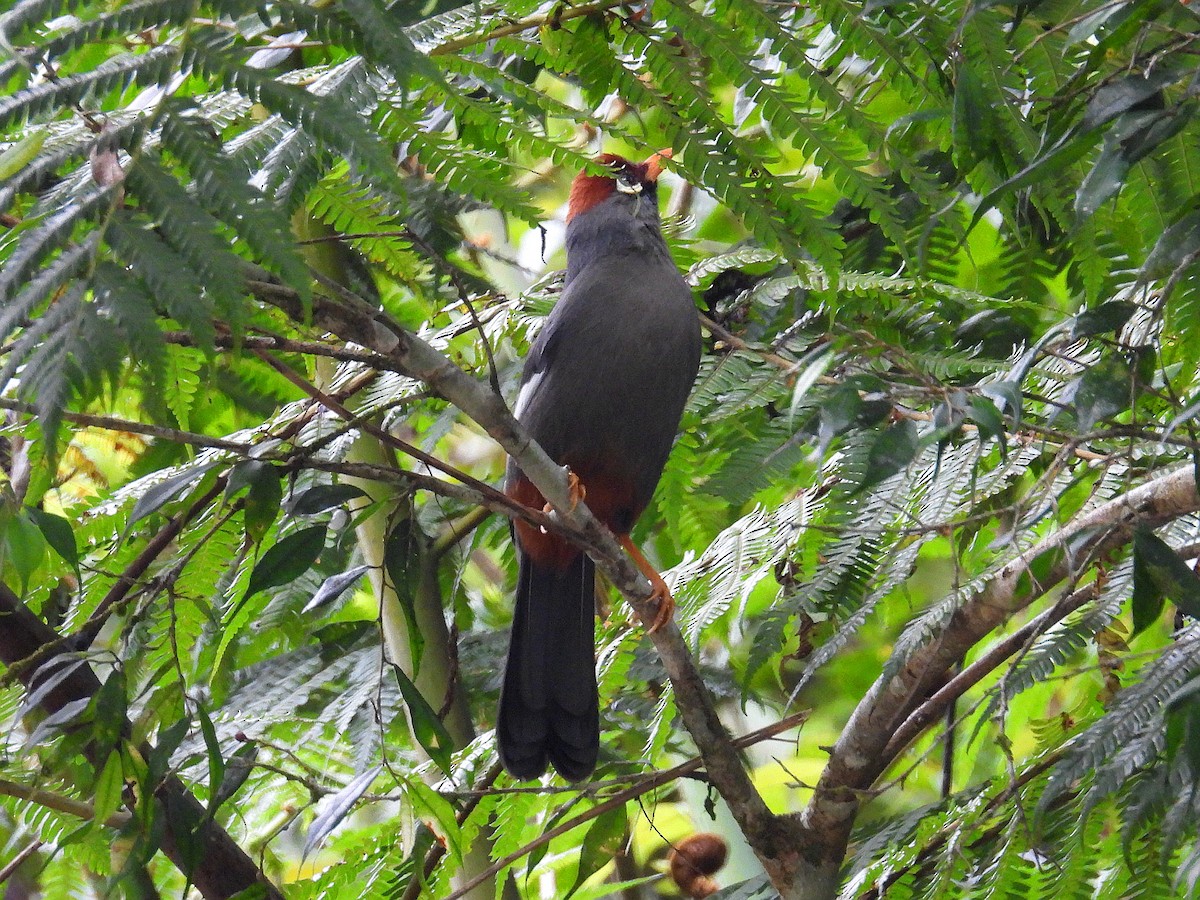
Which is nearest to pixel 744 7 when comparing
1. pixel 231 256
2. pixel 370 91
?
pixel 370 91

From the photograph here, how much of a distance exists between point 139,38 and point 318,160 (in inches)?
66.5

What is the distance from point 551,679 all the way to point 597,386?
0.73 metres

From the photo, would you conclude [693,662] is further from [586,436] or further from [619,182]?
A: [619,182]

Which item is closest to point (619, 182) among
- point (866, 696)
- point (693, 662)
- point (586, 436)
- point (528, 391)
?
point (528, 391)

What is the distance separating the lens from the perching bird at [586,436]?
280 centimetres

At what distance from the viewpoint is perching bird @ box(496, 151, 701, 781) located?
110 inches

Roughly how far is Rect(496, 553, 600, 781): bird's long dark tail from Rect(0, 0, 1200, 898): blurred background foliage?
4.1 inches

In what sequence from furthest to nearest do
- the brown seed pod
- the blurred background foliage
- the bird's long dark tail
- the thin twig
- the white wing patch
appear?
the brown seed pod, the white wing patch, the bird's long dark tail, the thin twig, the blurred background foliage

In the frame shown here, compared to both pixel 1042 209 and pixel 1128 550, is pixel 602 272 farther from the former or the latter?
pixel 1128 550

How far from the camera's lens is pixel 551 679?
2869mm

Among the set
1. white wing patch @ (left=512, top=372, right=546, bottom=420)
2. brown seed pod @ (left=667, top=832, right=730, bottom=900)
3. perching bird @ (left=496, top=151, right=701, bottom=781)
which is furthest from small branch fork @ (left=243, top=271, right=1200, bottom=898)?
brown seed pod @ (left=667, top=832, right=730, bottom=900)

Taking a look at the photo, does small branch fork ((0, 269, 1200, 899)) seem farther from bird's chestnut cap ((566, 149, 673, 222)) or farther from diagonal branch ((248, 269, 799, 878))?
bird's chestnut cap ((566, 149, 673, 222))

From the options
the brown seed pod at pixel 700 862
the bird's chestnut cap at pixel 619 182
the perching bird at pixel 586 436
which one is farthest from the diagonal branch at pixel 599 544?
the bird's chestnut cap at pixel 619 182

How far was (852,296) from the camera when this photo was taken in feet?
8.68
